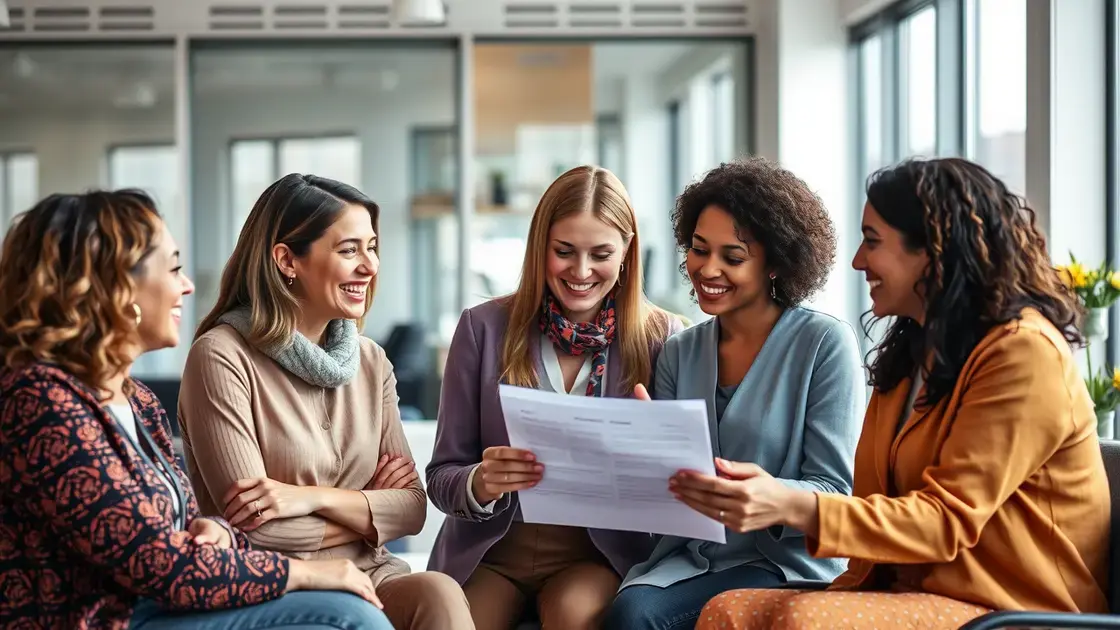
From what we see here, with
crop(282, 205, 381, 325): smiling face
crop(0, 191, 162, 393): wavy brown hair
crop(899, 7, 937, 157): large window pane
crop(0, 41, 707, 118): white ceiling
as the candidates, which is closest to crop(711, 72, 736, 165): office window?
crop(0, 41, 707, 118): white ceiling

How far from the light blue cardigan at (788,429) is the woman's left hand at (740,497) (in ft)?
1.09

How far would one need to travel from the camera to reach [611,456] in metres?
1.80

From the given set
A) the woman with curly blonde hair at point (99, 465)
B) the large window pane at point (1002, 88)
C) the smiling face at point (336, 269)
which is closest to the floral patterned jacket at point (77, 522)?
the woman with curly blonde hair at point (99, 465)

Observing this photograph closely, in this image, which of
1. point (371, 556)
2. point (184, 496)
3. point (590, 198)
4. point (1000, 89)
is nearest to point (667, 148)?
point (1000, 89)

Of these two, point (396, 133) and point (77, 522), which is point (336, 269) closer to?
point (77, 522)

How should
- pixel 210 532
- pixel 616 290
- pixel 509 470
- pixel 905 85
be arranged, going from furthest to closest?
pixel 905 85, pixel 616 290, pixel 509 470, pixel 210 532

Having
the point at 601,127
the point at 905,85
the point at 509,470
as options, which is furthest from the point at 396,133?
the point at 509,470

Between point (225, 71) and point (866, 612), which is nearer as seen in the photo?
point (866, 612)

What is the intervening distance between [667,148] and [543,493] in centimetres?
398

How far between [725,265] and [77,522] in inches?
49.1

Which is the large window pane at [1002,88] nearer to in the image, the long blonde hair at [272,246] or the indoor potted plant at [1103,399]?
the indoor potted plant at [1103,399]

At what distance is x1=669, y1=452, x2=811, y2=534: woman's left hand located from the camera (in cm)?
172

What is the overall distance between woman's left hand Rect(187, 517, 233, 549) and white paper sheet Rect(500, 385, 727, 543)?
1.57ft

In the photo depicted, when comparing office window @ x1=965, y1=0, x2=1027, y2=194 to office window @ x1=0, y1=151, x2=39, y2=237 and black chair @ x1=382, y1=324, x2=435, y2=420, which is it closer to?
black chair @ x1=382, y1=324, x2=435, y2=420
